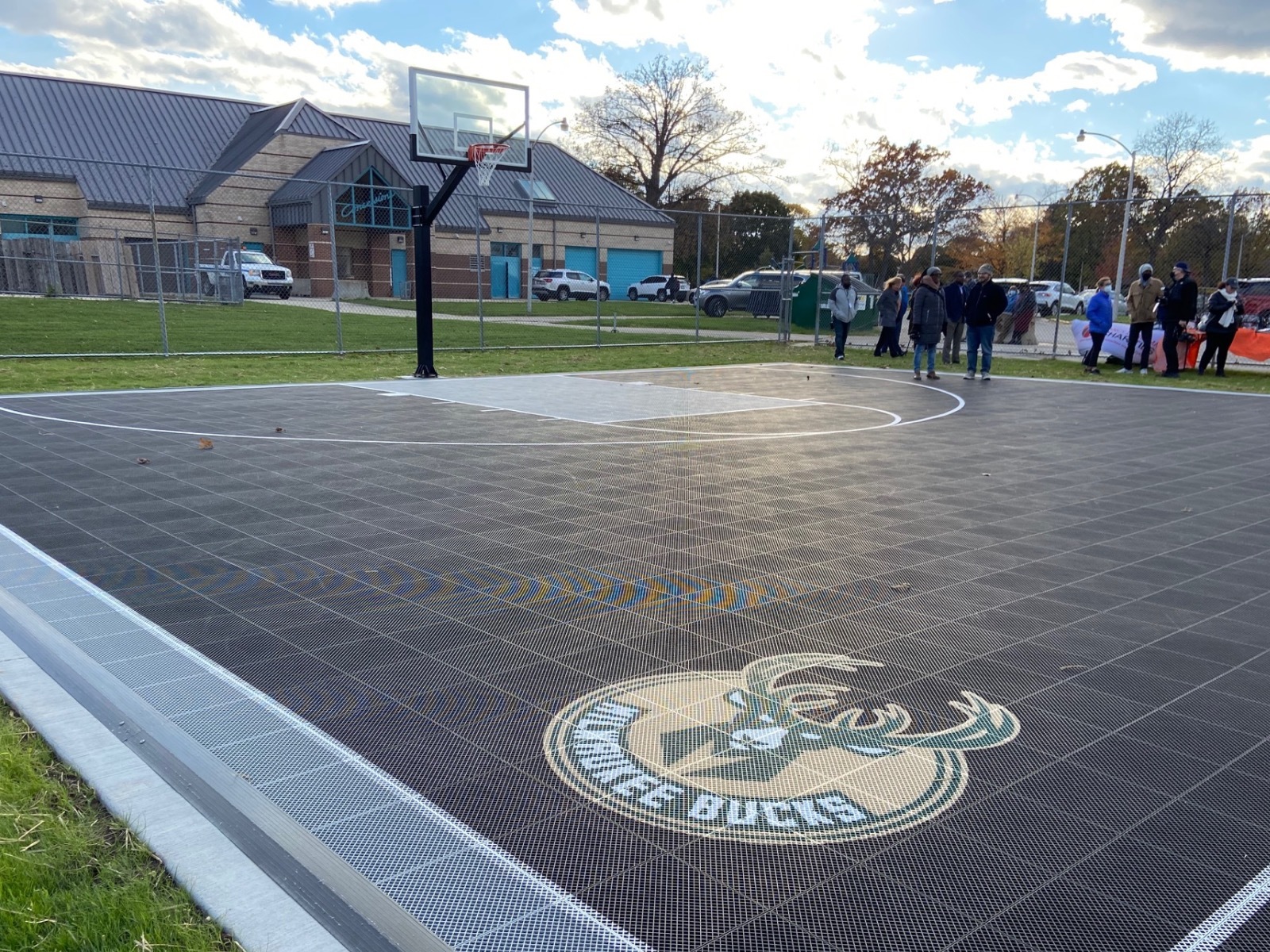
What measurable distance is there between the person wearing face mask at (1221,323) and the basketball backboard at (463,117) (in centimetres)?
1286

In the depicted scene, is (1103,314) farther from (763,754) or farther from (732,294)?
(732,294)

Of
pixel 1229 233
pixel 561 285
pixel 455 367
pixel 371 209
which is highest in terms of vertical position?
pixel 371 209

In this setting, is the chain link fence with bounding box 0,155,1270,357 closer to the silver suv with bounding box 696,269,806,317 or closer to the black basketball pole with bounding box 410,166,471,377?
the silver suv with bounding box 696,269,806,317

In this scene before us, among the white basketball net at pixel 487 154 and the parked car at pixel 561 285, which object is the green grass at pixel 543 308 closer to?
the parked car at pixel 561 285

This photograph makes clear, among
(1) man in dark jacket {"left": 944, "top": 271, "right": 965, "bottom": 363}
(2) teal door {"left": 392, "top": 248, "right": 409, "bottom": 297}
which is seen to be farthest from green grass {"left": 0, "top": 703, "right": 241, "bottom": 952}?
(2) teal door {"left": 392, "top": 248, "right": 409, "bottom": 297}

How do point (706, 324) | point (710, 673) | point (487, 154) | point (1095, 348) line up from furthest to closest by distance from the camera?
point (706, 324) → point (1095, 348) → point (487, 154) → point (710, 673)

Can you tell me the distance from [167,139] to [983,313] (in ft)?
141

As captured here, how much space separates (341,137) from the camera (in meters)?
45.5

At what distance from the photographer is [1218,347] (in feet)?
58.6

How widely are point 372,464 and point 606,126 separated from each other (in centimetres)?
5528

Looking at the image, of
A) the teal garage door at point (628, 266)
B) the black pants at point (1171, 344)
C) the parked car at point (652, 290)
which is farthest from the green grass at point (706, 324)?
the teal garage door at point (628, 266)

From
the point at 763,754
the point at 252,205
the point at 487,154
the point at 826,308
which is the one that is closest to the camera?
the point at 763,754

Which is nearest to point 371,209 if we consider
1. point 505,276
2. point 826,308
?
point 505,276

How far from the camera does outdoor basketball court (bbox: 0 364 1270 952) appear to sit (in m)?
2.62
